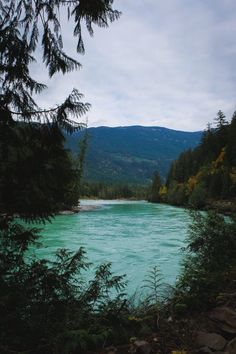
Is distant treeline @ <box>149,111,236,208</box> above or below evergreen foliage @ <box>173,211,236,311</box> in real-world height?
above

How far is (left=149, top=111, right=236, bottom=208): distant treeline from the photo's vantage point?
72.1 m

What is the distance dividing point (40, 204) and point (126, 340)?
2428 mm

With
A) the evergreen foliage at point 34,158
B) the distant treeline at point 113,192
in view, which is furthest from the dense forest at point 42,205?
the distant treeline at point 113,192

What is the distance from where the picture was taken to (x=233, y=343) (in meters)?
4.28

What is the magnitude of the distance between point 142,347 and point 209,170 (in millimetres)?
81482

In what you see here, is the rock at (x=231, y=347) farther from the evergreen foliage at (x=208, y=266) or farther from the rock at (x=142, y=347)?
the evergreen foliage at (x=208, y=266)

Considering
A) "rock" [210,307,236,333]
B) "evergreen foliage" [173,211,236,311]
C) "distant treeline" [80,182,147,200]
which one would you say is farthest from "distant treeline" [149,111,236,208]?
"distant treeline" [80,182,147,200]

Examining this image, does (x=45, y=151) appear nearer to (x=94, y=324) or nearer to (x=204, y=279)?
(x=94, y=324)

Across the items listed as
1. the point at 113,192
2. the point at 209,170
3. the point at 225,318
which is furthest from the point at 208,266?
the point at 113,192

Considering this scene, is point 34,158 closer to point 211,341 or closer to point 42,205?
point 42,205

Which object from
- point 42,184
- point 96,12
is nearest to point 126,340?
point 42,184

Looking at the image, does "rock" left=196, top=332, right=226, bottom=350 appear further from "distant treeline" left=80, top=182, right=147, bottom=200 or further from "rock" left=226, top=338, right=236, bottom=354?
"distant treeline" left=80, top=182, right=147, bottom=200

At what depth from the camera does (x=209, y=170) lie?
3263 inches

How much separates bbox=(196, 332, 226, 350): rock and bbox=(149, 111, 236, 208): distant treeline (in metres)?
50.8
